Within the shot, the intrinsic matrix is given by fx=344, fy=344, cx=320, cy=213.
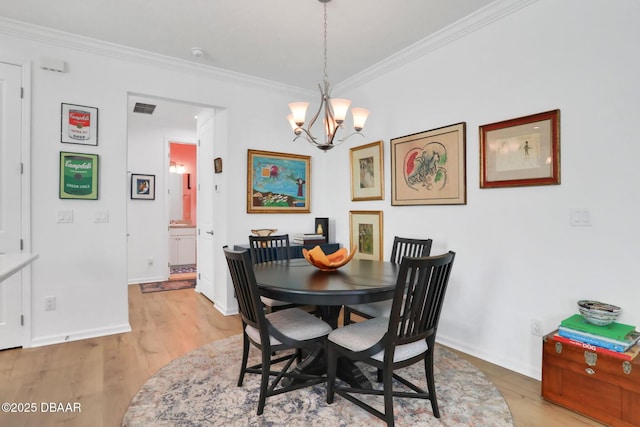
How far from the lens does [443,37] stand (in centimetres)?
290

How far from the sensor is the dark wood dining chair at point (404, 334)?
1615 mm

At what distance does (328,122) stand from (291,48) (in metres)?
1.04

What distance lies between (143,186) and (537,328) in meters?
5.45

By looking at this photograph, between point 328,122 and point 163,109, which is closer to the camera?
point 328,122

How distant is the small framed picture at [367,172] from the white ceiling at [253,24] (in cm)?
91

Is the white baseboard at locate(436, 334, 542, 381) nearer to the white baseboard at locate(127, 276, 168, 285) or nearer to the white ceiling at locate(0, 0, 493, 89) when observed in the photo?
the white ceiling at locate(0, 0, 493, 89)

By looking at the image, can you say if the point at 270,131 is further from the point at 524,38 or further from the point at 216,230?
the point at 524,38

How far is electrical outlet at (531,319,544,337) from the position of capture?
230cm

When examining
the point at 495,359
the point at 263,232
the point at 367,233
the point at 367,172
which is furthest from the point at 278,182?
the point at 495,359

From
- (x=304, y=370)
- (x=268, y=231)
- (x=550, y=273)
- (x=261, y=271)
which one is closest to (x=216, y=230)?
(x=268, y=231)

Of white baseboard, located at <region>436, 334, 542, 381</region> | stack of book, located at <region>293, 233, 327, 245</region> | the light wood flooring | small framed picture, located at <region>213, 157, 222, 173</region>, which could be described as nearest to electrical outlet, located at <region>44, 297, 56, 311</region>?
the light wood flooring

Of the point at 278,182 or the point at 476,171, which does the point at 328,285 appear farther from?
the point at 278,182

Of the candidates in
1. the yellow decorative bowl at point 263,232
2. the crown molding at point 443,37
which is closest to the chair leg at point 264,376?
the yellow decorative bowl at point 263,232

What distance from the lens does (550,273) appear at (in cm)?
226
